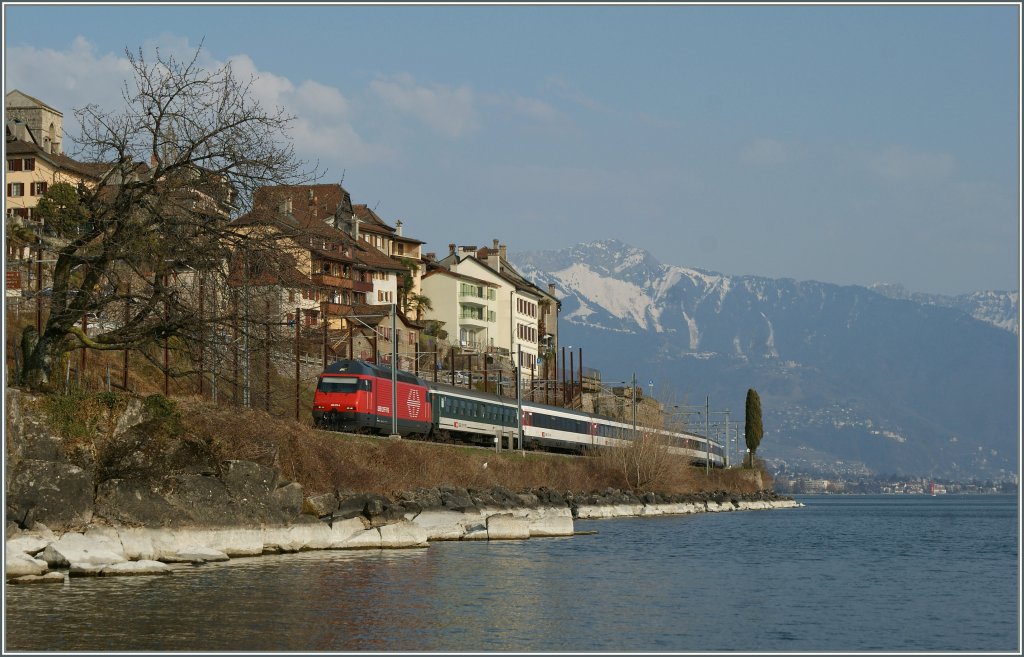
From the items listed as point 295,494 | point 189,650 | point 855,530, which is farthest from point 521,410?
point 189,650

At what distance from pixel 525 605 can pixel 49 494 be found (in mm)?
11086

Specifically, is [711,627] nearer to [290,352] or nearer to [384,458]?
[290,352]

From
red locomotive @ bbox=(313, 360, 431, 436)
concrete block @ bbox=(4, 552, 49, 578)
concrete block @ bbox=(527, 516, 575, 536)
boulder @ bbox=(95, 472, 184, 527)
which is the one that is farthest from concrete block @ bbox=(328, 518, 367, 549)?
red locomotive @ bbox=(313, 360, 431, 436)

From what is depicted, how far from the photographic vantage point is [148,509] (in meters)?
33.1

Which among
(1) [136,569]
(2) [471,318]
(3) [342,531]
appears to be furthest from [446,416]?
(2) [471,318]

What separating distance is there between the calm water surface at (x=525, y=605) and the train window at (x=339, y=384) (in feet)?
49.5

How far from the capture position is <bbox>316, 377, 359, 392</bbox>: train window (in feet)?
189

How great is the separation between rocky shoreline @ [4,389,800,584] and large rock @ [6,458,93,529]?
0.08ft

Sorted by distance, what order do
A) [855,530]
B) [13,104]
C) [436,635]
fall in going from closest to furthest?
[436,635]
[855,530]
[13,104]

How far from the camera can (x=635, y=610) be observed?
92.0 ft

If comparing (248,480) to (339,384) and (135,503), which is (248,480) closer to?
(135,503)

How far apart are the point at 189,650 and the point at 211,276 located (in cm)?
1379

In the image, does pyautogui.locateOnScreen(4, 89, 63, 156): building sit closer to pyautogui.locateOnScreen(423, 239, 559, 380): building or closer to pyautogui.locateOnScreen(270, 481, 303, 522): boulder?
pyautogui.locateOnScreen(423, 239, 559, 380): building

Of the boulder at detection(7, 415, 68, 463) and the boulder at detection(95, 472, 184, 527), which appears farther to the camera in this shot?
the boulder at detection(95, 472, 184, 527)
